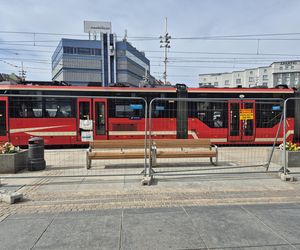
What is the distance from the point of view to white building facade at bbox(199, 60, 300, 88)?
65.6 metres

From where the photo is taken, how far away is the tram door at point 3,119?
10.4 meters

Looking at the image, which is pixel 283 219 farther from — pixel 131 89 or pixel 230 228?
pixel 131 89

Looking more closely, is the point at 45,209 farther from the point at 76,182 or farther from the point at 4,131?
the point at 4,131

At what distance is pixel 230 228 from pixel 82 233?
2.22 meters

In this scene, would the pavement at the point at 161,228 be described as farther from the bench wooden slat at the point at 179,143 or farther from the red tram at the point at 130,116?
the red tram at the point at 130,116

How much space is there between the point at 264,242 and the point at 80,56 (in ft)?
228

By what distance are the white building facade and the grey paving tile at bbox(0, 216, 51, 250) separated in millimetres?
65978

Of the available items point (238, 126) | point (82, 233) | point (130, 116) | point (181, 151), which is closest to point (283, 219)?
point (82, 233)

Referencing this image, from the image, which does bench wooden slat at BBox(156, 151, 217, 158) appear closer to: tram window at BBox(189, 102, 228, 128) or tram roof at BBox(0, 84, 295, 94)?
tram window at BBox(189, 102, 228, 128)

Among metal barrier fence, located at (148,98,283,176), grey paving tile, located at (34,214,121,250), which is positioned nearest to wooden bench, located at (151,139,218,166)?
grey paving tile, located at (34,214,121,250)

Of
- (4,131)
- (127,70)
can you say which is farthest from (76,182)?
(127,70)

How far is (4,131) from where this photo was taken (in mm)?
10570

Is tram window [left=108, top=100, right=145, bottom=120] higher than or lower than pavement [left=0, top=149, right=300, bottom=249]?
higher

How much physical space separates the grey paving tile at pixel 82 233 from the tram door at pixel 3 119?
873 cm
